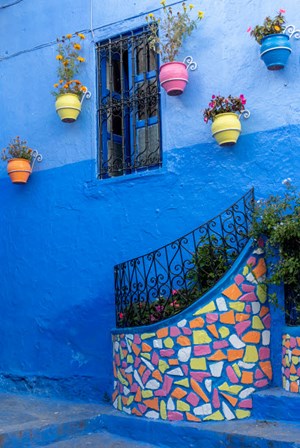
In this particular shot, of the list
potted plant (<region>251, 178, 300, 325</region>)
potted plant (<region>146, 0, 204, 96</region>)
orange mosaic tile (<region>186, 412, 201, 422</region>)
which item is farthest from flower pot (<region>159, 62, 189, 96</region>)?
orange mosaic tile (<region>186, 412, 201, 422</region>)

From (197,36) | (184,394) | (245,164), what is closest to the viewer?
(184,394)

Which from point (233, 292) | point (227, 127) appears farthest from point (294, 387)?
point (227, 127)

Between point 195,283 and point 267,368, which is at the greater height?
point 195,283

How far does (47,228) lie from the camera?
22.5ft

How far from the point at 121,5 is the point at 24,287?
12.3 ft

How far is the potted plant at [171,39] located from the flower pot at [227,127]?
2.21 ft

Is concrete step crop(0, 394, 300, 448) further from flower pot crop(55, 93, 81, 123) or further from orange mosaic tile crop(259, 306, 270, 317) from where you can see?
flower pot crop(55, 93, 81, 123)

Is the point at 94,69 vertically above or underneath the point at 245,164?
above

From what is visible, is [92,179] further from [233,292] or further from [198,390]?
[198,390]

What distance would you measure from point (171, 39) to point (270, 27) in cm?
116

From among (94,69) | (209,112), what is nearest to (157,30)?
(94,69)

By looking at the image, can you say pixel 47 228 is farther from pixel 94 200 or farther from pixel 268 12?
pixel 268 12

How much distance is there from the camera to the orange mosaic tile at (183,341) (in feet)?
15.9

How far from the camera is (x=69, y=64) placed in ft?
22.6
